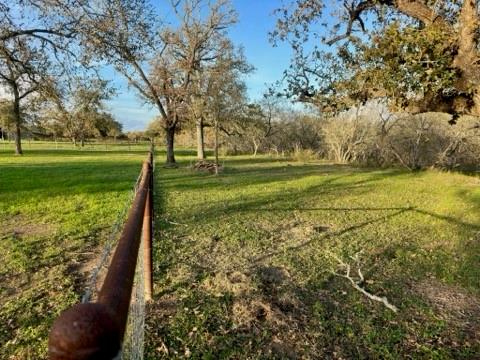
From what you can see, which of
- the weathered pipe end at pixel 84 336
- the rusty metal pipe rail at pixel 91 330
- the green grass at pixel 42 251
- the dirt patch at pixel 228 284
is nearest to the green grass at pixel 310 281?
the dirt patch at pixel 228 284

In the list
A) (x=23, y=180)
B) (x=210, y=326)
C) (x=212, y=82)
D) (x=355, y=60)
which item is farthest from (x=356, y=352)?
(x=212, y=82)

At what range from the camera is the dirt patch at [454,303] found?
12.7 ft

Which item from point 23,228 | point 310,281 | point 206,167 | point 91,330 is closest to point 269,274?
point 310,281

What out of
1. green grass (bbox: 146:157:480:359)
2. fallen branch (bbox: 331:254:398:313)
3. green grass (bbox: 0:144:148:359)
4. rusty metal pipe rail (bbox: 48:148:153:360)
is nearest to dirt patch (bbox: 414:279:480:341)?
green grass (bbox: 146:157:480:359)

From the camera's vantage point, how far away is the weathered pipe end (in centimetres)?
52

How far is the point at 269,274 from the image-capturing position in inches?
192

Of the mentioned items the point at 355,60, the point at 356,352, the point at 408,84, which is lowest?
the point at 356,352

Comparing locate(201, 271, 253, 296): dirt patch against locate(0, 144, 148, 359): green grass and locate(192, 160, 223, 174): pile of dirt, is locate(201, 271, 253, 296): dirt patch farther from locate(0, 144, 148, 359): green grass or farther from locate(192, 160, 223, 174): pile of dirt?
locate(192, 160, 223, 174): pile of dirt

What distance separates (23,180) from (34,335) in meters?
11.7

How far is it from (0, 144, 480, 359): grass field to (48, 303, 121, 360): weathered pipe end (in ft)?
9.54

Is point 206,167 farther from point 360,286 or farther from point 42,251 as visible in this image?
point 360,286

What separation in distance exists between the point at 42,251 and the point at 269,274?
11.0ft

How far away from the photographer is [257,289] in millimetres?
4363

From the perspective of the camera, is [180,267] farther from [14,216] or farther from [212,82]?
[212,82]
